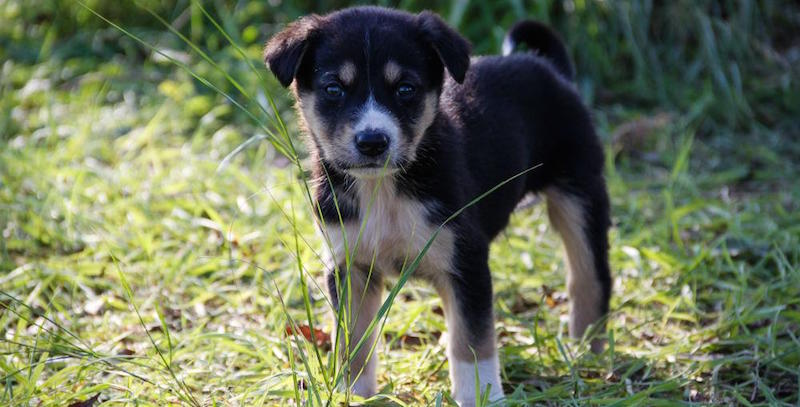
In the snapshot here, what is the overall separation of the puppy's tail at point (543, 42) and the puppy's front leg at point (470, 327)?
1559mm

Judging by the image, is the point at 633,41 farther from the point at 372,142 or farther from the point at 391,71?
the point at 372,142

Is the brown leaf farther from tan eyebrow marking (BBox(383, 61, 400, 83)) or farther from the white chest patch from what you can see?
tan eyebrow marking (BBox(383, 61, 400, 83))

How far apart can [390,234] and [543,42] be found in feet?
5.90

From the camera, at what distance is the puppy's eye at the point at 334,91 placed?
3.27 metres

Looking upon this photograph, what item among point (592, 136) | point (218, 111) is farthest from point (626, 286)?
point (218, 111)

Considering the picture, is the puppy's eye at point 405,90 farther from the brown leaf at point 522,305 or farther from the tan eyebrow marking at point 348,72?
the brown leaf at point 522,305

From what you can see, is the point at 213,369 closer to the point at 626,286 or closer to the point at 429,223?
the point at 429,223

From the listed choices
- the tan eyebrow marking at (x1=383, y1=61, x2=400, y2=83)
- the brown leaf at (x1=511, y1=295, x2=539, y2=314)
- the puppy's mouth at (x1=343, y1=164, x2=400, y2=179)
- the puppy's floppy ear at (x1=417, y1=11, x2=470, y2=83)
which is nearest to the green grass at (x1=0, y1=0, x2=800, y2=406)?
the brown leaf at (x1=511, y1=295, x2=539, y2=314)

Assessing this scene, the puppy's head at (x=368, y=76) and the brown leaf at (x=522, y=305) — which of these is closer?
the puppy's head at (x=368, y=76)

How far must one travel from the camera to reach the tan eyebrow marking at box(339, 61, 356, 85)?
322 centimetres

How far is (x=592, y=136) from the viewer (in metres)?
4.21

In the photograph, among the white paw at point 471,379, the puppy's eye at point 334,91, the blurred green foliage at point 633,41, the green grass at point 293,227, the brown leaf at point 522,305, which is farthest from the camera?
the blurred green foliage at point 633,41

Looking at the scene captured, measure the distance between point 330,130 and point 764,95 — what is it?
16.5ft

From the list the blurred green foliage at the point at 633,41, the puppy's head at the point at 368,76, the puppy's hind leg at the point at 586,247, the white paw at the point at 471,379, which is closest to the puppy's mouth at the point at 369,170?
the puppy's head at the point at 368,76
